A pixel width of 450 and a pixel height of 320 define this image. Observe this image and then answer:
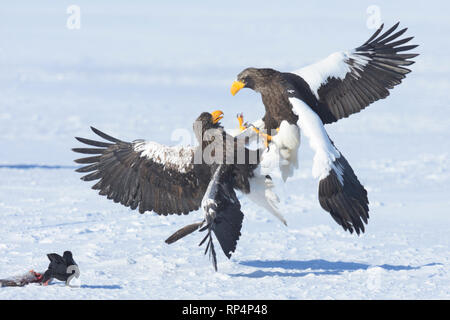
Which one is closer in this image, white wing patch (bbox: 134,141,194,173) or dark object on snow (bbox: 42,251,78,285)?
dark object on snow (bbox: 42,251,78,285)

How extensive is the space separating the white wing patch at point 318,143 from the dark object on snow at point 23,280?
5.45 feet

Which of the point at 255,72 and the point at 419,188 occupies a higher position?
the point at 255,72

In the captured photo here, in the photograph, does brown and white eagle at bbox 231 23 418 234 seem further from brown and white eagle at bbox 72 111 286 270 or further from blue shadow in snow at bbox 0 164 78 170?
blue shadow in snow at bbox 0 164 78 170

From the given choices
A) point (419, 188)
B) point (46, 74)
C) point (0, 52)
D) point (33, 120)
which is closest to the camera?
point (419, 188)

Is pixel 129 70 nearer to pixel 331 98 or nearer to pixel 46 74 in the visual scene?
pixel 46 74

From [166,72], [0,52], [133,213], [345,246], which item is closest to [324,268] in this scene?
[345,246]

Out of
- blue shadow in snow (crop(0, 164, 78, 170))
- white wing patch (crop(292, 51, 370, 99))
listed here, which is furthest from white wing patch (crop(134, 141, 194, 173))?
blue shadow in snow (crop(0, 164, 78, 170))

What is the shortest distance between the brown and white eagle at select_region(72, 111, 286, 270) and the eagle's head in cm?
28

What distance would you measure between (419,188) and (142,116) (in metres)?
7.42

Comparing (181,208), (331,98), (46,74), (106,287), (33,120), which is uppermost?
(46,74)

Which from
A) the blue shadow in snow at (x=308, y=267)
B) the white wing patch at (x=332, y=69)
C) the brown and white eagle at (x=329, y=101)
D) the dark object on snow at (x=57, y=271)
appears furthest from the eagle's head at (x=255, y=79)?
the dark object on snow at (x=57, y=271)

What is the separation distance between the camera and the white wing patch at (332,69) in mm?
5539

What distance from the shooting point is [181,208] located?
17.9ft

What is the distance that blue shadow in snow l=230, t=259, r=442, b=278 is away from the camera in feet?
16.8
